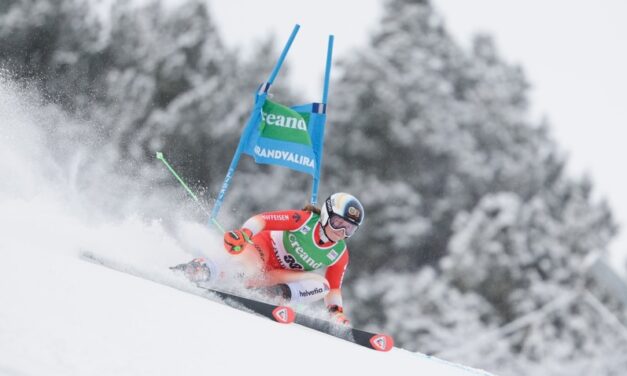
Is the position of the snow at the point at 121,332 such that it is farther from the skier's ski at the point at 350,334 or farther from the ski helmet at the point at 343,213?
the ski helmet at the point at 343,213

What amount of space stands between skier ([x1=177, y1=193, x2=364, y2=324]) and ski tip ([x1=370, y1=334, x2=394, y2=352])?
33.4 inches

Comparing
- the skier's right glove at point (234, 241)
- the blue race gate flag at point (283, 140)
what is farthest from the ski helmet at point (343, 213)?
the blue race gate flag at point (283, 140)

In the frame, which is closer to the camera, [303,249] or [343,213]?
[343,213]

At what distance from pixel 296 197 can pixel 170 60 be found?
20.7 ft

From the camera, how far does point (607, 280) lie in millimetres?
2523

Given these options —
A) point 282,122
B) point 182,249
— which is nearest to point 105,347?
point 182,249

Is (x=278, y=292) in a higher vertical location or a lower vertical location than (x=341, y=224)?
lower

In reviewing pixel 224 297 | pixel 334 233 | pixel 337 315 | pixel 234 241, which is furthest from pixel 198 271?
pixel 337 315

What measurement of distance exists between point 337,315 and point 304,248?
59cm

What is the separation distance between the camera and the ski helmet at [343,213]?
Answer: 5176 millimetres

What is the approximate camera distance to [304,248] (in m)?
5.52

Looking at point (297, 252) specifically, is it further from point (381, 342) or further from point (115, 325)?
point (115, 325)

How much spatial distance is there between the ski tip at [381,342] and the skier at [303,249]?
2.78ft

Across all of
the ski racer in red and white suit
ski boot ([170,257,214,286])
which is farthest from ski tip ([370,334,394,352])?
ski boot ([170,257,214,286])
